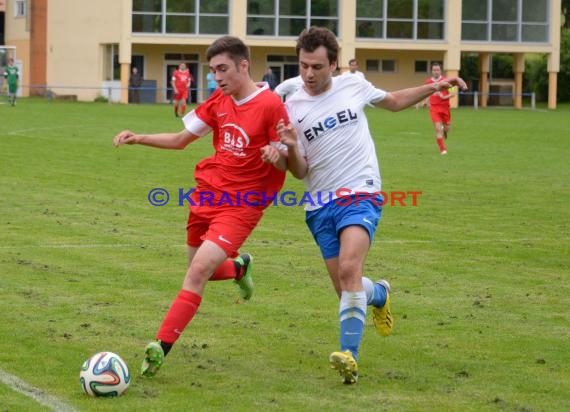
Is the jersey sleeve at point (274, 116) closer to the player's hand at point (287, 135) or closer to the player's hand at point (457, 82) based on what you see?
the player's hand at point (287, 135)

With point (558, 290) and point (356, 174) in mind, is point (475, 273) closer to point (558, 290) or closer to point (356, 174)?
point (558, 290)

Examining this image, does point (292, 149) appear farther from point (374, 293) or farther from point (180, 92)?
point (180, 92)

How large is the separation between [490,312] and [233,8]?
51.2 m


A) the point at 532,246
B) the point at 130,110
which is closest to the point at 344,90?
the point at 532,246

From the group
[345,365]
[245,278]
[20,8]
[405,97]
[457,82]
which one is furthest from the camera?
[20,8]

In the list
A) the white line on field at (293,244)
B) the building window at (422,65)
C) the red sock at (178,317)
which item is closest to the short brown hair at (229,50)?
the red sock at (178,317)

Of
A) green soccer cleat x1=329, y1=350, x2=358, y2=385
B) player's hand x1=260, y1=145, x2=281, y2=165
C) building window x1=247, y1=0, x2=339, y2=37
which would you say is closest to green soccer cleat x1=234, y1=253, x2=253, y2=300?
player's hand x1=260, y1=145, x2=281, y2=165

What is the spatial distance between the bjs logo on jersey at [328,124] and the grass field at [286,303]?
57.1 inches

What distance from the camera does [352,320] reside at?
7297 millimetres

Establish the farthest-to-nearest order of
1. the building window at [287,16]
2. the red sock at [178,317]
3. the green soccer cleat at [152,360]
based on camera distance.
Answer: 1. the building window at [287,16]
2. the red sock at [178,317]
3. the green soccer cleat at [152,360]

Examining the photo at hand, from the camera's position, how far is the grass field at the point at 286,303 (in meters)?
6.91

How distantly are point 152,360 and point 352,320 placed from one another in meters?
1.23

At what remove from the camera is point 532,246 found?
1334 centimetres

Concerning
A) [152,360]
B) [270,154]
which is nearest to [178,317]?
[152,360]
